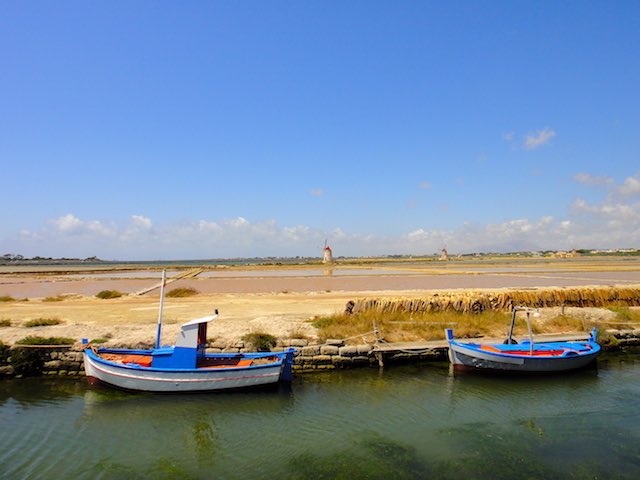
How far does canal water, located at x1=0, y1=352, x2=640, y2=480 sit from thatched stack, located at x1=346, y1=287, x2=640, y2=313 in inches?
272

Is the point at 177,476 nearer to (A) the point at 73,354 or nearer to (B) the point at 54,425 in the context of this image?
(B) the point at 54,425

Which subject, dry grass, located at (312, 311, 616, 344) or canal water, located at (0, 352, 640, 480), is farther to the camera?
dry grass, located at (312, 311, 616, 344)

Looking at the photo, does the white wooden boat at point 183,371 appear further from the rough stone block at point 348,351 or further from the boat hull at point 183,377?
the rough stone block at point 348,351

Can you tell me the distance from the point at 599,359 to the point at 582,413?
7685 mm

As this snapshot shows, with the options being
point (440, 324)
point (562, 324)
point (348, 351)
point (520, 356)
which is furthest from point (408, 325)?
point (562, 324)

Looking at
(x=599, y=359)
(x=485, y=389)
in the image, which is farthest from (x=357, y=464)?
(x=599, y=359)

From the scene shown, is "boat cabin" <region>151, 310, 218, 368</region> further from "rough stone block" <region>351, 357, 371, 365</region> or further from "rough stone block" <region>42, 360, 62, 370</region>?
"rough stone block" <region>351, 357, 371, 365</region>

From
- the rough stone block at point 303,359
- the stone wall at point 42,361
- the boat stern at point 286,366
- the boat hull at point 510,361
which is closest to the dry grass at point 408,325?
the rough stone block at point 303,359

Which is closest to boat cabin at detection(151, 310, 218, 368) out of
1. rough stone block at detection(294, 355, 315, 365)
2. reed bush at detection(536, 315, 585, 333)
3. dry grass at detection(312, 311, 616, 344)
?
rough stone block at detection(294, 355, 315, 365)

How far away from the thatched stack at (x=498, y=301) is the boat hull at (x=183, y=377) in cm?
912

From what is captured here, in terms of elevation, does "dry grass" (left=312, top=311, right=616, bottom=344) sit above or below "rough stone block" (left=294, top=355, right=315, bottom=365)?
above

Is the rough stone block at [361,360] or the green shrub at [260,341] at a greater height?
the green shrub at [260,341]

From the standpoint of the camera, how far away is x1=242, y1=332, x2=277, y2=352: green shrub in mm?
17188

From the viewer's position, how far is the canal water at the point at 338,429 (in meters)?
9.29
